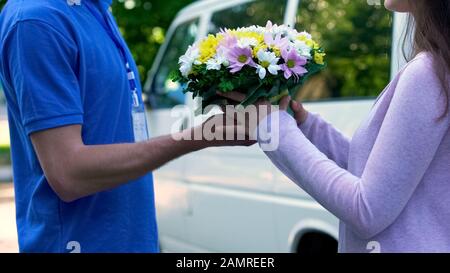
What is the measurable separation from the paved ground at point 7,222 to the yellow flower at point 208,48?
419 cm

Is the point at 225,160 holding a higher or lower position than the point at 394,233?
lower

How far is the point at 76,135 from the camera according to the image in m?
1.92

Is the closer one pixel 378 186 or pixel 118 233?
pixel 378 186

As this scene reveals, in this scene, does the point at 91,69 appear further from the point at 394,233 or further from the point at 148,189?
the point at 394,233

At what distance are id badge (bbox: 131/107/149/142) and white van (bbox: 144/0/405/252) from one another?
58.3 inches

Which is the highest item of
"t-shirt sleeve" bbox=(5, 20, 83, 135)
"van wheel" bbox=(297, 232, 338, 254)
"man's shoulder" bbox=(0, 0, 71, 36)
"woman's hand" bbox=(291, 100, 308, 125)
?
"man's shoulder" bbox=(0, 0, 71, 36)

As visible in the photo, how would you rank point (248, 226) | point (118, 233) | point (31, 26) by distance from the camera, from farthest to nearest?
point (248, 226)
point (118, 233)
point (31, 26)

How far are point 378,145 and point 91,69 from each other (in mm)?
847

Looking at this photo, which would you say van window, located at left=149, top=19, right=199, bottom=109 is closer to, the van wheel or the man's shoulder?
the van wheel

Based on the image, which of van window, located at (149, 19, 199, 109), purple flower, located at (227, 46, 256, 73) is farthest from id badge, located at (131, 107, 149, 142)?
van window, located at (149, 19, 199, 109)

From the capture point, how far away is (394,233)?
1.77 meters

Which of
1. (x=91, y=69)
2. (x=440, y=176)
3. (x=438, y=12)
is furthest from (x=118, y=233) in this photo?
(x=438, y=12)

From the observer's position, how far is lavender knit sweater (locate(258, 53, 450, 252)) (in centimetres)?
168

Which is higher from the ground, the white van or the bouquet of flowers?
the bouquet of flowers
